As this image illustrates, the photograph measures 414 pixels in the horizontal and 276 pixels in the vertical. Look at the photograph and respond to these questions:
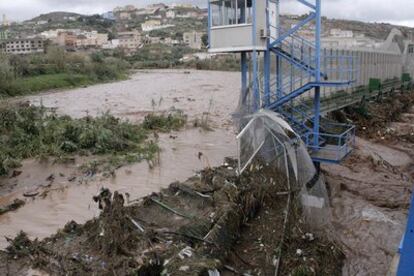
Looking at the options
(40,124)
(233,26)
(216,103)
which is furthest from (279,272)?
(216,103)

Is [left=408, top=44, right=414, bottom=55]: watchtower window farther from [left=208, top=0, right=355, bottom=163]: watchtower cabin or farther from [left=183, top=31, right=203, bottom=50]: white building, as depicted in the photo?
[left=183, top=31, right=203, bottom=50]: white building

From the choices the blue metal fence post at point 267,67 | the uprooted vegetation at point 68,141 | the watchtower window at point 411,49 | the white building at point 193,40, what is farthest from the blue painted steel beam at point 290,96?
the white building at point 193,40

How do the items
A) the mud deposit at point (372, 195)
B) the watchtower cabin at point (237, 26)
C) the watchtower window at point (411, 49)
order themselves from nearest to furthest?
the mud deposit at point (372, 195)
the watchtower cabin at point (237, 26)
the watchtower window at point (411, 49)

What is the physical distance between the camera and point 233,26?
39.1 feet

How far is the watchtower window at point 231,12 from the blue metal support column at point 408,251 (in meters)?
9.35

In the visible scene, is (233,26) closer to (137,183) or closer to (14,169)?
(137,183)

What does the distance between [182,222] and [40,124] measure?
1074cm

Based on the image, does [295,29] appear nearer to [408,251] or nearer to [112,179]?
[112,179]

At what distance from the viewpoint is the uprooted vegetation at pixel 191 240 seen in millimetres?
6367

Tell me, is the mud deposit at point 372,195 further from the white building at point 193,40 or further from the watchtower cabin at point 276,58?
the white building at point 193,40

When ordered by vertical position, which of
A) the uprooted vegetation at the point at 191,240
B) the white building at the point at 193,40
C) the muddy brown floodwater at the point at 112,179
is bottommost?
the muddy brown floodwater at the point at 112,179

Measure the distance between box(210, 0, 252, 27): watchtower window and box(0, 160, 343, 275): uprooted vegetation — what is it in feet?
17.0

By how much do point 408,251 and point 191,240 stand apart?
429 centimetres

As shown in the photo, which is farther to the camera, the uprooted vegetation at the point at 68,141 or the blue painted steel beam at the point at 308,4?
the uprooted vegetation at the point at 68,141
